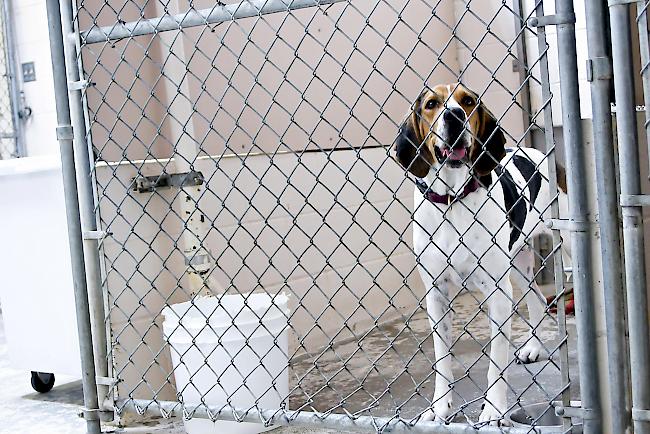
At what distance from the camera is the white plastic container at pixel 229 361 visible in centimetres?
272

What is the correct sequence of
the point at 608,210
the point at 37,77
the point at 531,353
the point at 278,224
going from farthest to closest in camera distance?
the point at 37,77 → the point at 278,224 → the point at 531,353 → the point at 608,210

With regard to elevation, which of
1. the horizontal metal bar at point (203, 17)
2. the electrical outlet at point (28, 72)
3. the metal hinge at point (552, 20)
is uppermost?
the electrical outlet at point (28, 72)

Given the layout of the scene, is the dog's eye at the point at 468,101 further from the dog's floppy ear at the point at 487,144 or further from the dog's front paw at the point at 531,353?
the dog's front paw at the point at 531,353

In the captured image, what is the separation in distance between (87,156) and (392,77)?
258 cm

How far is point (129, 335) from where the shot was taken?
3.15m

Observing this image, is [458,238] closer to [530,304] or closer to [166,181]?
[530,304]

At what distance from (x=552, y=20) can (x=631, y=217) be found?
1.52ft

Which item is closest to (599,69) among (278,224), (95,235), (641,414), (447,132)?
(641,414)

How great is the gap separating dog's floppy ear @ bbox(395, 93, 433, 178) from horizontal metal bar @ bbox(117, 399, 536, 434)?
89 centimetres

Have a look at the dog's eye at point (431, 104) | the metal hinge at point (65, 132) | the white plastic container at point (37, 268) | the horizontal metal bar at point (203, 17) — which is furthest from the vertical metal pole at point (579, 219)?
the white plastic container at point (37, 268)

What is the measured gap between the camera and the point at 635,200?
1819 millimetres

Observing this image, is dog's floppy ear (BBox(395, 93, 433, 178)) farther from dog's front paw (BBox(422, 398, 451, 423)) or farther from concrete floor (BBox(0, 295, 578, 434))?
dog's front paw (BBox(422, 398, 451, 423))

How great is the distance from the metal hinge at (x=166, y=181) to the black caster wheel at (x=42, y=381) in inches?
38.7

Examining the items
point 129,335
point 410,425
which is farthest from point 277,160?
point 410,425
